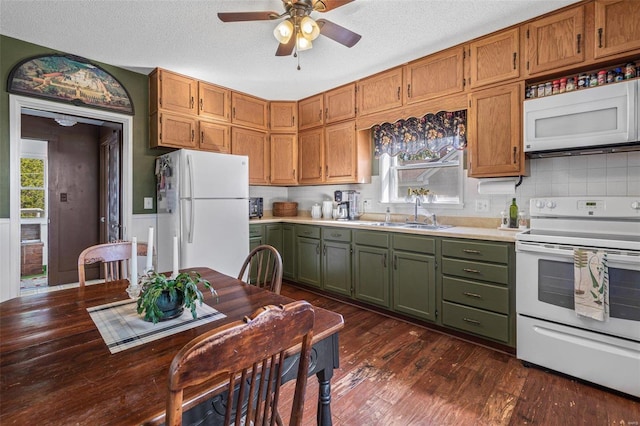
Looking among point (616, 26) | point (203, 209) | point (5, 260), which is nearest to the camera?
point (616, 26)

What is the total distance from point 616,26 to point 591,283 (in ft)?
5.67

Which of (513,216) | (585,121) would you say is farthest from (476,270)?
(585,121)

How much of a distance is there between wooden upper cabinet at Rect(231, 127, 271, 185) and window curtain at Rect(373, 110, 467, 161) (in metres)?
1.54

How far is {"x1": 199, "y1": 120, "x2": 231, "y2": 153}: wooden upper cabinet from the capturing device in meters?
3.65

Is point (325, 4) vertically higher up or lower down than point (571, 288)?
higher up

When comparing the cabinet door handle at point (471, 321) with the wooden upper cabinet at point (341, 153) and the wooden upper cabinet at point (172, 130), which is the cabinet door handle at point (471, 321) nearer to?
the wooden upper cabinet at point (341, 153)

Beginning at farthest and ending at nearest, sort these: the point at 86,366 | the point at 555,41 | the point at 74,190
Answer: the point at 74,190 → the point at 555,41 → the point at 86,366

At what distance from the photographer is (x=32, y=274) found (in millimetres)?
4758

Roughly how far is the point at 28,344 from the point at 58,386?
358 millimetres

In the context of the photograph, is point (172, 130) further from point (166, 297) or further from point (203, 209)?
point (166, 297)

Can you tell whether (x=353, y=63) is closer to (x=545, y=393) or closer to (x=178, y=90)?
(x=178, y=90)

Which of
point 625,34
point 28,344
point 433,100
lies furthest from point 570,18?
point 28,344

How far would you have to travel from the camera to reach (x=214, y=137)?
3.75 m

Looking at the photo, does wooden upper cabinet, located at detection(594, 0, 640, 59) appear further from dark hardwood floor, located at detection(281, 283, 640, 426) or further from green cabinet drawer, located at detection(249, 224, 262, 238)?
green cabinet drawer, located at detection(249, 224, 262, 238)
